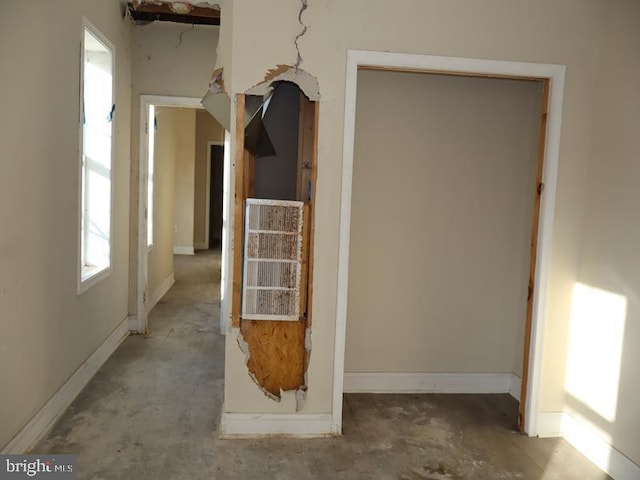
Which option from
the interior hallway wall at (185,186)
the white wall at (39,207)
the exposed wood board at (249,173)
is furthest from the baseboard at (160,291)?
the exposed wood board at (249,173)

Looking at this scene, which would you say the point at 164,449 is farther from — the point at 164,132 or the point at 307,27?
the point at 164,132

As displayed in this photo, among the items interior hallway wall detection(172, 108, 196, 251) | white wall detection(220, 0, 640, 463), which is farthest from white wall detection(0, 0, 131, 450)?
interior hallway wall detection(172, 108, 196, 251)

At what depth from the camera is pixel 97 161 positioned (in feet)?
13.4

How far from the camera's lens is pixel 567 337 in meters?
3.15

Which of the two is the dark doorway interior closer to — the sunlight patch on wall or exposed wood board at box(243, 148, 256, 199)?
exposed wood board at box(243, 148, 256, 199)

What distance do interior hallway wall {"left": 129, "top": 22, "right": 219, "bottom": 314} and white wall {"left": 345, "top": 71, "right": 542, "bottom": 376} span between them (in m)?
2.13

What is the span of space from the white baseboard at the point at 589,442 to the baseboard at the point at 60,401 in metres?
A: 2.84

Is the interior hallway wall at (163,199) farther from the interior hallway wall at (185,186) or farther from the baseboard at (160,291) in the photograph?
the interior hallway wall at (185,186)

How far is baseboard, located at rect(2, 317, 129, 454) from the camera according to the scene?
266 cm

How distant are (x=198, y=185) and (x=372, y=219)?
7.81 metres

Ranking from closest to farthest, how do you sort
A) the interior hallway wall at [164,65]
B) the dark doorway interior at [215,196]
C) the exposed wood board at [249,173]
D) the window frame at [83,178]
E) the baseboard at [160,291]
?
the exposed wood board at [249,173] → the window frame at [83,178] → the interior hallway wall at [164,65] → the baseboard at [160,291] → the dark doorway interior at [215,196]

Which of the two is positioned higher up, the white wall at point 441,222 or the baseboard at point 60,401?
the white wall at point 441,222

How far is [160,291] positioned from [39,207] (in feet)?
12.2

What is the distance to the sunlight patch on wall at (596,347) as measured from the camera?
2.79 meters
